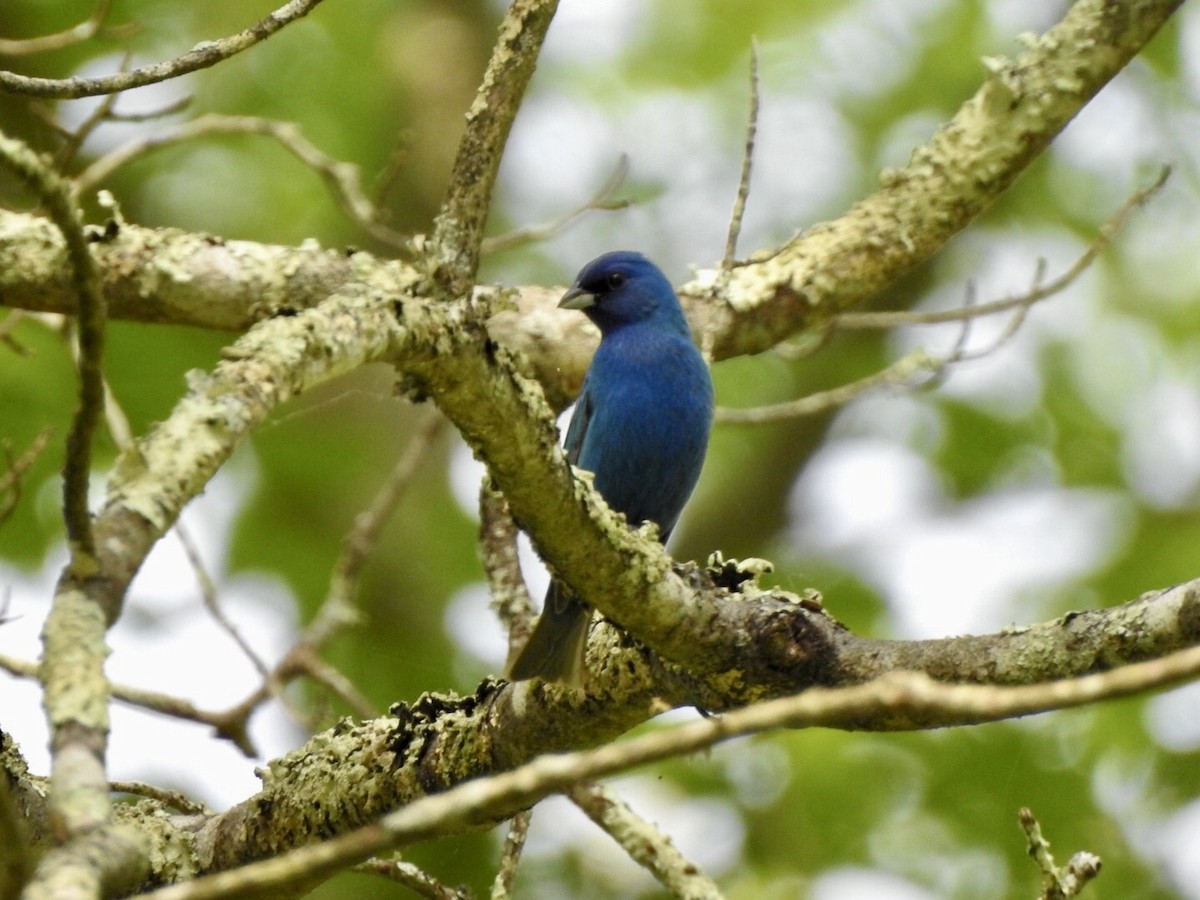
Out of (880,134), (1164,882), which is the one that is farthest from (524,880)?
(880,134)

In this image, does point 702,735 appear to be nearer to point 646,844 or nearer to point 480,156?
point 480,156

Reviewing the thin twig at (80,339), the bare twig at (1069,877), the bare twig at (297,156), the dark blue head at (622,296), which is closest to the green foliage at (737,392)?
the bare twig at (297,156)

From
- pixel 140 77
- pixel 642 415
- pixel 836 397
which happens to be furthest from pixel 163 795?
pixel 836 397

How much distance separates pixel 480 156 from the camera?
9.25 feet

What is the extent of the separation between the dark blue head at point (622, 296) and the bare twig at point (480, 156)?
2.54 metres

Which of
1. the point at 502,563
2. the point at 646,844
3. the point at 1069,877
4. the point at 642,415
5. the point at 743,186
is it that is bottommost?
the point at 1069,877

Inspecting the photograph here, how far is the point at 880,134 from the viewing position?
844 cm

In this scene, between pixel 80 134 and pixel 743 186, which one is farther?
pixel 80 134

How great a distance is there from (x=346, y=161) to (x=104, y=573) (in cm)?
682

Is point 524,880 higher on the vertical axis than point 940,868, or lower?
lower

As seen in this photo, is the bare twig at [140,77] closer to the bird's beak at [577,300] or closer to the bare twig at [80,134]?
the bare twig at [80,134]

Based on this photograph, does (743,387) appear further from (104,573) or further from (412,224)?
(104,573)

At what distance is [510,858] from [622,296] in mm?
2537

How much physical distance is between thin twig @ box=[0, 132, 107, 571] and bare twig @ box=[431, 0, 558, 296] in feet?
3.39
